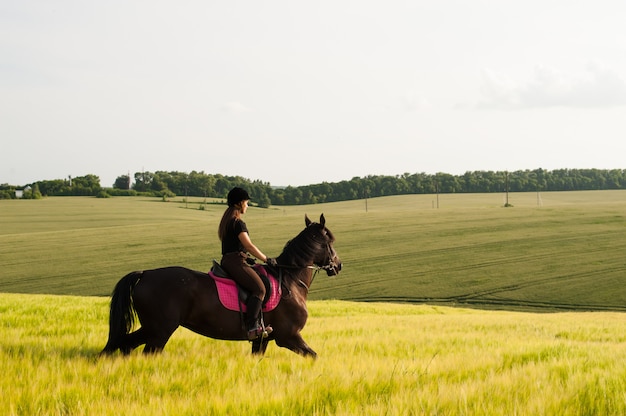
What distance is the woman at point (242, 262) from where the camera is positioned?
716 centimetres

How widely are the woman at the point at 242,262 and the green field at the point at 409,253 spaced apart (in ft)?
104

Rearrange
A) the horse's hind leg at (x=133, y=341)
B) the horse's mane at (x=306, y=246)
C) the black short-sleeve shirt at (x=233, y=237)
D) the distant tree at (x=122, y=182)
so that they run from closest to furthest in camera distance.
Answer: the horse's hind leg at (x=133, y=341), the black short-sleeve shirt at (x=233, y=237), the horse's mane at (x=306, y=246), the distant tree at (x=122, y=182)

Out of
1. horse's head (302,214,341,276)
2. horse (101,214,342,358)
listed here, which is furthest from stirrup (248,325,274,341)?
horse's head (302,214,341,276)

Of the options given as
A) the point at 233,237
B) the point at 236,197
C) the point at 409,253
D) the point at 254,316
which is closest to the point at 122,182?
the point at 409,253

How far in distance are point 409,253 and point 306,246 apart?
47620mm

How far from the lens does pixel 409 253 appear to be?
54.7m

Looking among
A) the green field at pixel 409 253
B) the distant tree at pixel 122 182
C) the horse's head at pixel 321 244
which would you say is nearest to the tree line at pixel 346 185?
the distant tree at pixel 122 182

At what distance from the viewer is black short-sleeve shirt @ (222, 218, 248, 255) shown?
288 inches

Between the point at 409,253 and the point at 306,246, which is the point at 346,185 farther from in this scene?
the point at 306,246

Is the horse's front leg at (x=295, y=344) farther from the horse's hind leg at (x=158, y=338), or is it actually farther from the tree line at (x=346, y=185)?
the tree line at (x=346, y=185)

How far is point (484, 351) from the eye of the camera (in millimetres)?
7863

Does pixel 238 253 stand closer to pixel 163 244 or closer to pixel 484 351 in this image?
pixel 484 351

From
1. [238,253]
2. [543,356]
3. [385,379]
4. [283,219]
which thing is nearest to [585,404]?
[385,379]

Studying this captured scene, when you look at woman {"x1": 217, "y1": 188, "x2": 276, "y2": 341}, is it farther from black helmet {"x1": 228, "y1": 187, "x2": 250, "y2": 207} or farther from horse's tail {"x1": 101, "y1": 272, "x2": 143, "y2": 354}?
horse's tail {"x1": 101, "y1": 272, "x2": 143, "y2": 354}
